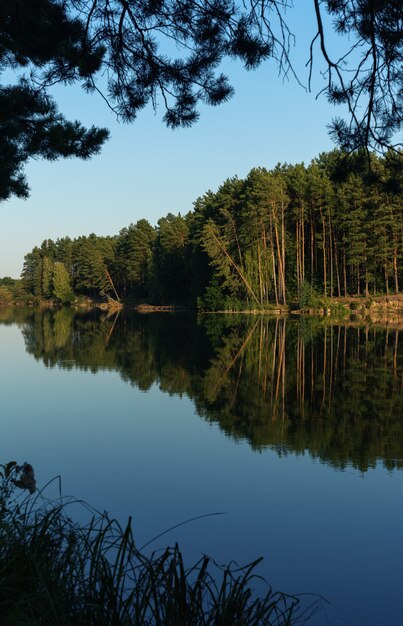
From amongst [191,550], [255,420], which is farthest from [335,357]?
[191,550]

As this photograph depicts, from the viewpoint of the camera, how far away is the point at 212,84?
21.1ft

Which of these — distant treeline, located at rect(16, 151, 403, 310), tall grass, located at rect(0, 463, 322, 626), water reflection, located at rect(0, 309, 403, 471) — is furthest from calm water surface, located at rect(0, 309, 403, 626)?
distant treeline, located at rect(16, 151, 403, 310)

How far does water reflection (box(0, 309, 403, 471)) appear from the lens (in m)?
10.9

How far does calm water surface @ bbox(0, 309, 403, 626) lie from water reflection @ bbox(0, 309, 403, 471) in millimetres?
64

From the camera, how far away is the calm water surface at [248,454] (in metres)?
Result: 6.11

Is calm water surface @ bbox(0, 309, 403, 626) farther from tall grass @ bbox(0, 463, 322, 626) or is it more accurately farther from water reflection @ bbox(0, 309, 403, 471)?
tall grass @ bbox(0, 463, 322, 626)

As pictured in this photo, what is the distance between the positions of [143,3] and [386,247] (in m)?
46.7

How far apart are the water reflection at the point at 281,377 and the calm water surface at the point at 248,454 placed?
64 mm

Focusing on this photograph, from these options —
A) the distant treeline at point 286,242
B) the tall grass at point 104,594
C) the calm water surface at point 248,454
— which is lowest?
the calm water surface at point 248,454

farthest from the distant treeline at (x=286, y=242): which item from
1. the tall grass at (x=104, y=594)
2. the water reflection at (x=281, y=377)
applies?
the tall grass at (x=104, y=594)

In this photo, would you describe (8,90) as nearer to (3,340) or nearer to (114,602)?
(114,602)

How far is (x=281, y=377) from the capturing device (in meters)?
18.4

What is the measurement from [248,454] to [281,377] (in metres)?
8.63

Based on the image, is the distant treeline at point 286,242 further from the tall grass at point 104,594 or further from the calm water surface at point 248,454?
the tall grass at point 104,594
